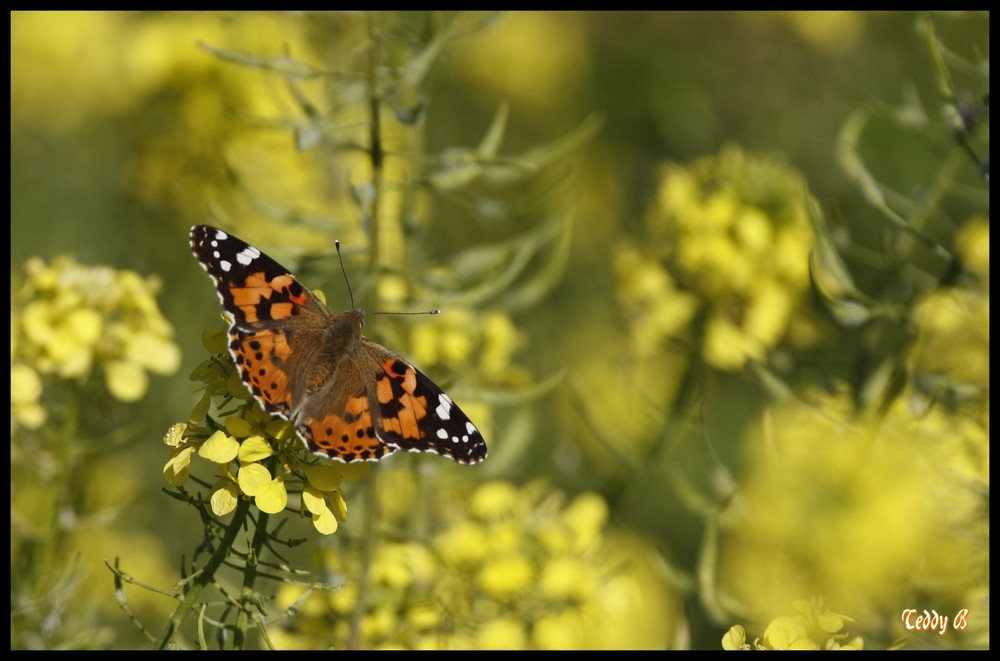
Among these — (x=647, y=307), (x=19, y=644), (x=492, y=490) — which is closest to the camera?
(x=19, y=644)

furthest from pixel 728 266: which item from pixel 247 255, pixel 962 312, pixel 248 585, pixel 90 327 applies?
pixel 248 585

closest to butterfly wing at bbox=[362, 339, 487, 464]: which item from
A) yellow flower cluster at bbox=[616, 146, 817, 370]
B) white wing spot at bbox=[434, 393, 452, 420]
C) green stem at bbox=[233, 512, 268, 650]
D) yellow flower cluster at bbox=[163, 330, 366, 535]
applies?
white wing spot at bbox=[434, 393, 452, 420]

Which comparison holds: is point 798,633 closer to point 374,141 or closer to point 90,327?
point 374,141

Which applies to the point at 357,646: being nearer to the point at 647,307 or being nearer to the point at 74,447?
the point at 74,447

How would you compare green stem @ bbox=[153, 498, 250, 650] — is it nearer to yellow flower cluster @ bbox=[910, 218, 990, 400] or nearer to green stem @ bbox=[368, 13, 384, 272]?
green stem @ bbox=[368, 13, 384, 272]

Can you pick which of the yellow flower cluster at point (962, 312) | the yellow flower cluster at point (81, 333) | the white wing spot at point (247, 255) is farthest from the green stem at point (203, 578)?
the yellow flower cluster at point (962, 312)

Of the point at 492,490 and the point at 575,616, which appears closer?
the point at 575,616
